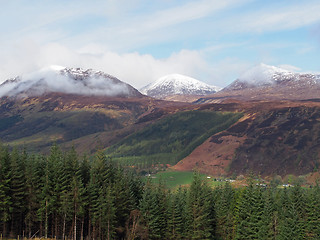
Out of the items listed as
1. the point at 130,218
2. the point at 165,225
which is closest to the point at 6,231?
the point at 130,218

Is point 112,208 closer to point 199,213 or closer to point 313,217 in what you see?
point 199,213

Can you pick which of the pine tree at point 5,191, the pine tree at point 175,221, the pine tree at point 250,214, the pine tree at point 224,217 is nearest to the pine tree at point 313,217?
the pine tree at point 250,214

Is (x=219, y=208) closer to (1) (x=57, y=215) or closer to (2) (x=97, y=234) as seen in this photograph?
(2) (x=97, y=234)

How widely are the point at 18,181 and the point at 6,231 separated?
11.1 m

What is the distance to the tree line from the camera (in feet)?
231

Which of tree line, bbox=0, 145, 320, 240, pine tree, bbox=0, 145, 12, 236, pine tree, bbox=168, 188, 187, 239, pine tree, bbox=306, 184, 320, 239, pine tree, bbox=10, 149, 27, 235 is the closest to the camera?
pine tree, bbox=0, 145, 12, 236

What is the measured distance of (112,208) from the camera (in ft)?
232

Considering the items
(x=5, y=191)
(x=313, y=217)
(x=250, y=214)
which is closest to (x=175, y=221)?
(x=250, y=214)

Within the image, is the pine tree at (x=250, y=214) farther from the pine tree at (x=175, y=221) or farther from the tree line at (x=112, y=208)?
the pine tree at (x=175, y=221)

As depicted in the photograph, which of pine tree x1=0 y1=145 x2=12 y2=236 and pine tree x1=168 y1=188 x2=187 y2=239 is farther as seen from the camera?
pine tree x1=168 y1=188 x2=187 y2=239

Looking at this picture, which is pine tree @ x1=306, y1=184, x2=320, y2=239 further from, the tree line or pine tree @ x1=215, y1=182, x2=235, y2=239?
pine tree @ x1=215, y1=182, x2=235, y2=239

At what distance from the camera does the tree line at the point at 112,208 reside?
70375 millimetres

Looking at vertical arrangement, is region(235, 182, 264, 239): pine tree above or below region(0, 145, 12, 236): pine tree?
below

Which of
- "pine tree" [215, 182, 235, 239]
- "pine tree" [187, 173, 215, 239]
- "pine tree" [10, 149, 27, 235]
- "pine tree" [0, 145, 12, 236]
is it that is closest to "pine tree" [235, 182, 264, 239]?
"pine tree" [215, 182, 235, 239]
